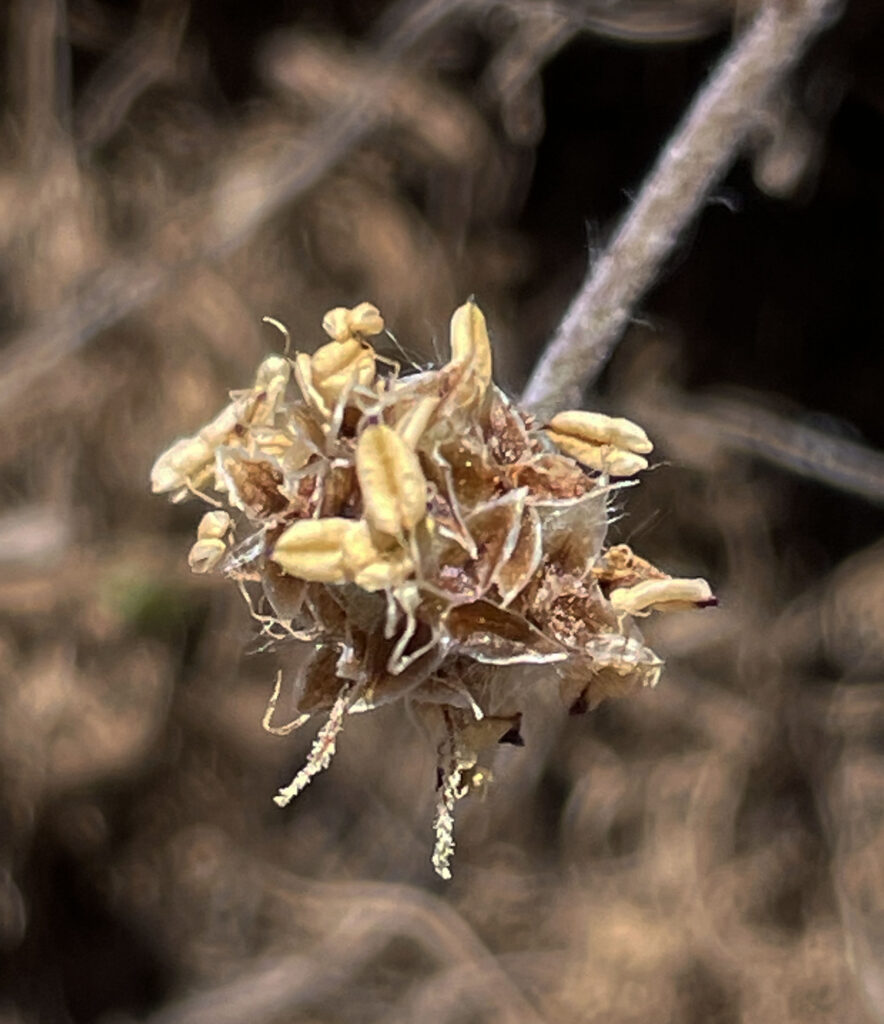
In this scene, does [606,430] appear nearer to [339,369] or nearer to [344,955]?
[339,369]

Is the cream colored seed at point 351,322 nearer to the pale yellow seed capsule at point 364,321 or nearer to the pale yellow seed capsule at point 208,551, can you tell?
the pale yellow seed capsule at point 364,321

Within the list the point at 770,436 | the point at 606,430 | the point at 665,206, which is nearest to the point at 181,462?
the point at 606,430

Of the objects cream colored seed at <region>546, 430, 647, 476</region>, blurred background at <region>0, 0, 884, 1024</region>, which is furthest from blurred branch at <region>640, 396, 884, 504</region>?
cream colored seed at <region>546, 430, 647, 476</region>

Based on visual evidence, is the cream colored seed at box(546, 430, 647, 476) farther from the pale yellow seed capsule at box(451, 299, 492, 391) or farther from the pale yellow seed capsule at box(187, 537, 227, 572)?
the pale yellow seed capsule at box(187, 537, 227, 572)

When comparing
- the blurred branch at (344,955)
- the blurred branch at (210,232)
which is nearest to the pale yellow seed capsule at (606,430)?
the blurred branch at (210,232)

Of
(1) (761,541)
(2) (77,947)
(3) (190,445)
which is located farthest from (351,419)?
(2) (77,947)

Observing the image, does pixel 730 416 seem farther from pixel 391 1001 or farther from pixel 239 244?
pixel 391 1001
